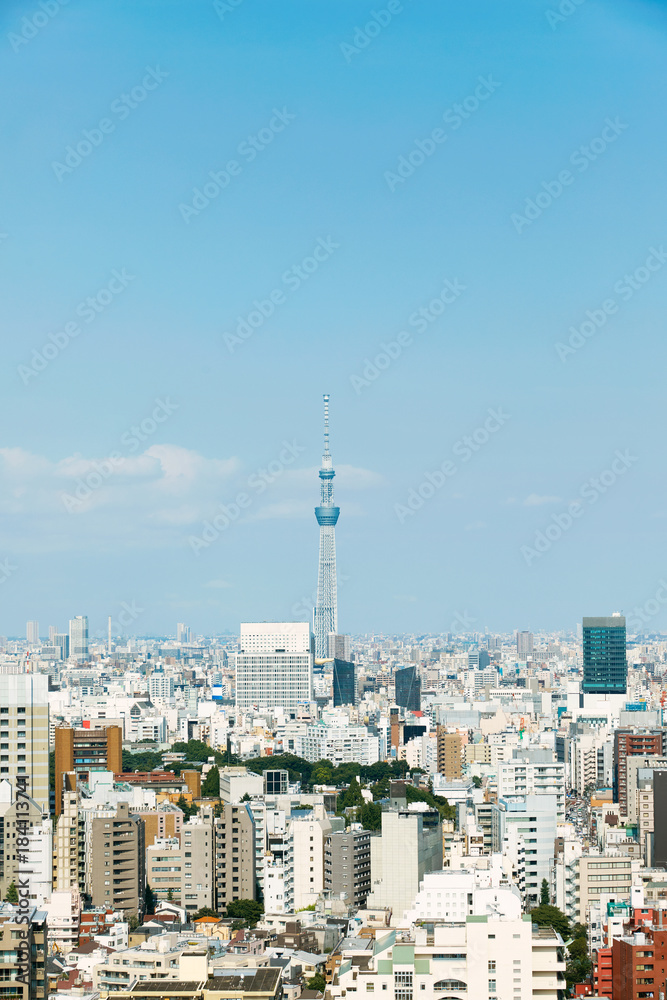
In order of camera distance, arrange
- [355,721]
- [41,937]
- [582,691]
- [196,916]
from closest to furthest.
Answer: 1. [41,937]
2. [196,916]
3. [355,721]
4. [582,691]

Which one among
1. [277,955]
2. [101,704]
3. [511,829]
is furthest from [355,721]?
[277,955]

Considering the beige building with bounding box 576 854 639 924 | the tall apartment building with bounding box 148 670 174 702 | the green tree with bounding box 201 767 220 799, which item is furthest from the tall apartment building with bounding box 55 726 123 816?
the tall apartment building with bounding box 148 670 174 702

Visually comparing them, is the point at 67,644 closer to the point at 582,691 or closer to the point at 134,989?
the point at 582,691

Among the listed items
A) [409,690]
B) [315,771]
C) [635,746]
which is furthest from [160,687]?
[635,746]

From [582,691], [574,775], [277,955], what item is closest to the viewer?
[277,955]

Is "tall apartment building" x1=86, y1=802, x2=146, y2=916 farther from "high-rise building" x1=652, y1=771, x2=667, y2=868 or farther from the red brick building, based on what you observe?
the red brick building
